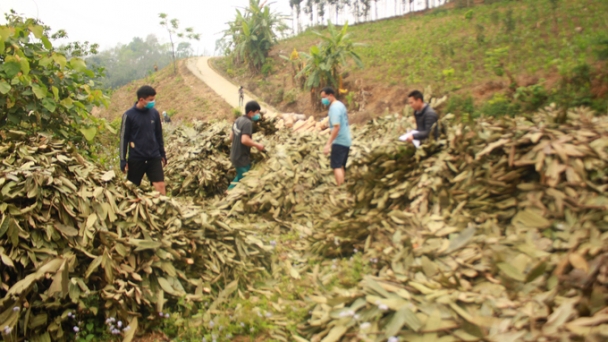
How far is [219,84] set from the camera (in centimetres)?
2773

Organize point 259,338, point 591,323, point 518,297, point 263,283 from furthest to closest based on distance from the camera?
point 263,283, point 259,338, point 518,297, point 591,323

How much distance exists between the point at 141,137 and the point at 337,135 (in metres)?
2.55

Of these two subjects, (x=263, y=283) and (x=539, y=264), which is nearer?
(x=539, y=264)

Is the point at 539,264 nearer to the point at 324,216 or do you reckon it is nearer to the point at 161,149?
the point at 324,216

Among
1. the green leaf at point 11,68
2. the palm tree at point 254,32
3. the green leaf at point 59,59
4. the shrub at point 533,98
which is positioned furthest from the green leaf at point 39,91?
the palm tree at point 254,32

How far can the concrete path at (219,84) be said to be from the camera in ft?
72.6

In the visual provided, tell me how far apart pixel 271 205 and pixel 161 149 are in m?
1.60

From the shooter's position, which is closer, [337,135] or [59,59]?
[59,59]

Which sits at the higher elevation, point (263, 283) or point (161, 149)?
point (161, 149)

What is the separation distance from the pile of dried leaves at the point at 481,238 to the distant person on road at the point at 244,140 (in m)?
1.85

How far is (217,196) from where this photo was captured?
650cm

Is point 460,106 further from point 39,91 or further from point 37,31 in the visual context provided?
point 39,91

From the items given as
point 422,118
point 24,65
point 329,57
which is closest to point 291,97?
point 329,57

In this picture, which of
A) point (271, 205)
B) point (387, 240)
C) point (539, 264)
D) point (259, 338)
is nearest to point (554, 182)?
point (539, 264)
